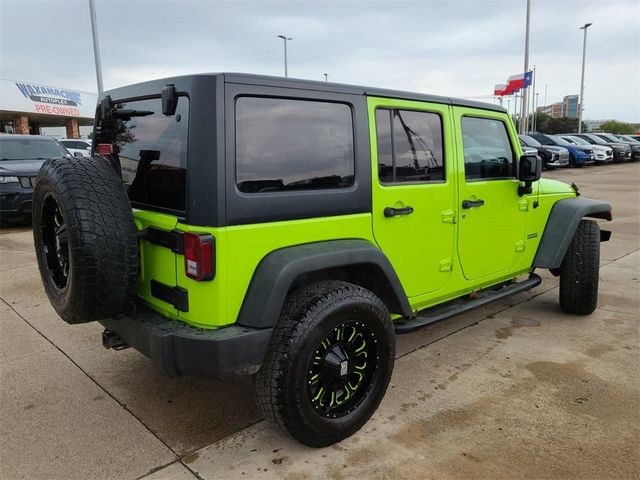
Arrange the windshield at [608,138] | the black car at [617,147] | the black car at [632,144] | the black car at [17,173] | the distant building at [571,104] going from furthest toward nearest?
the distant building at [571,104], the windshield at [608,138], the black car at [632,144], the black car at [617,147], the black car at [17,173]

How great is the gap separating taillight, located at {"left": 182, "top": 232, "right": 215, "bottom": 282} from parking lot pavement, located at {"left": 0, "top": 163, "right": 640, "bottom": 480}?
3.18 ft

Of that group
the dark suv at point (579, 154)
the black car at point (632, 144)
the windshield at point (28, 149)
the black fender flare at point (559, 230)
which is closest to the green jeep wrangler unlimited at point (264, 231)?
the black fender flare at point (559, 230)

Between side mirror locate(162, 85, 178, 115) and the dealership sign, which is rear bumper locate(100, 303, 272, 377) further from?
the dealership sign

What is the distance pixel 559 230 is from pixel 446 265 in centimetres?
148

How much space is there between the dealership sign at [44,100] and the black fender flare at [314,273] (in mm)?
34862

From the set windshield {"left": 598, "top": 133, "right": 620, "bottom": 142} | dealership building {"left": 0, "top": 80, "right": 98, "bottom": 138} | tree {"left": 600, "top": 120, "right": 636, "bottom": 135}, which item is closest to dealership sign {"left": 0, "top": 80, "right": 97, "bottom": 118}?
dealership building {"left": 0, "top": 80, "right": 98, "bottom": 138}

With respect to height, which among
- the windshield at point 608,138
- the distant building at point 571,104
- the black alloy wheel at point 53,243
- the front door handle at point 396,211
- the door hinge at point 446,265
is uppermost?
the distant building at point 571,104

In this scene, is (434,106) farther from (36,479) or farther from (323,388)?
(36,479)

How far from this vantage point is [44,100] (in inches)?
1342

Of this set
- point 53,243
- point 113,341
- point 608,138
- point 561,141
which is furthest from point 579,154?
point 53,243

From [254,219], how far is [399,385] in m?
1.60

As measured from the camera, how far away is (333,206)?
105 inches

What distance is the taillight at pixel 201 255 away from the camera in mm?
2226

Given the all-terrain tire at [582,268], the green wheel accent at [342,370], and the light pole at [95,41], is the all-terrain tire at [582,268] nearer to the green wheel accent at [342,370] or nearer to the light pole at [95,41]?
the green wheel accent at [342,370]
